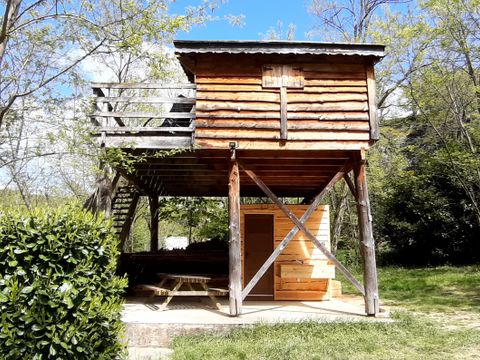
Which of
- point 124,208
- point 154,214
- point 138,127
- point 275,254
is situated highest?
point 138,127

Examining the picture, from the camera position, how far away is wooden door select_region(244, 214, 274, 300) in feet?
38.4

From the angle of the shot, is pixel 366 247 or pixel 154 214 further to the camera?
pixel 154 214

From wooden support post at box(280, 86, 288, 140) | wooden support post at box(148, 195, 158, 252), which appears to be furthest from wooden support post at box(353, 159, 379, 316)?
wooden support post at box(148, 195, 158, 252)

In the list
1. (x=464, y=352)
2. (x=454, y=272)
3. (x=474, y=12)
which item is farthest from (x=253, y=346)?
(x=474, y=12)

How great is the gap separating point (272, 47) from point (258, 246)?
563 cm

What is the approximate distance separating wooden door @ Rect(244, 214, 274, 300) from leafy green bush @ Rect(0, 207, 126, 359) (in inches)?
273

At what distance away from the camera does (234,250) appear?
8461 millimetres

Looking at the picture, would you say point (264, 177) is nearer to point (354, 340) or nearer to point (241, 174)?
point (241, 174)

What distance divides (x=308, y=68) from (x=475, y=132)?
957cm

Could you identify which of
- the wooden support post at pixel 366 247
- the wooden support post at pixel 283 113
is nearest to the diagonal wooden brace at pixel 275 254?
the wooden support post at pixel 366 247

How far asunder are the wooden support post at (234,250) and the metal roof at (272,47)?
2.14m

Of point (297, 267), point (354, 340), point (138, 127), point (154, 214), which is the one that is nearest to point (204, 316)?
point (354, 340)

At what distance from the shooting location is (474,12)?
14.4 metres

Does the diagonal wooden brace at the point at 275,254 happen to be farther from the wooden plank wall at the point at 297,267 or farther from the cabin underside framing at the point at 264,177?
the wooden plank wall at the point at 297,267
